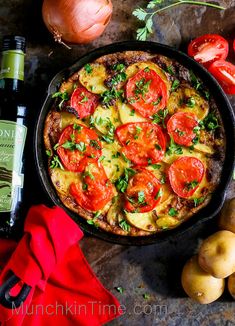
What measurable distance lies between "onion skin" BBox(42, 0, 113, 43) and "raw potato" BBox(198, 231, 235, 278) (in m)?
1.46

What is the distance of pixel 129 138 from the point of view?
10.1 ft

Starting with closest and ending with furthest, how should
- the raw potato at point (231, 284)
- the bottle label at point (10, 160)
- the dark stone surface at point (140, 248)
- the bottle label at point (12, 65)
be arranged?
the bottle label at point (12, 65)
the bottle label at point (10, 160)
the raw potato at point (231, 284)
the dark stone surface at point (140, 248)

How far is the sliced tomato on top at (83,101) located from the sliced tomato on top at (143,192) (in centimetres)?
48

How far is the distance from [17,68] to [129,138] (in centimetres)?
77

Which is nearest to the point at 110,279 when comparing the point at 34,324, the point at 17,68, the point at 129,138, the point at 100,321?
the point at 100,321

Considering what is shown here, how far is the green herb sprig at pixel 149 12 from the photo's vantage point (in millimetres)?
3240

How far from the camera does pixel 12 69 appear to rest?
2.87 m

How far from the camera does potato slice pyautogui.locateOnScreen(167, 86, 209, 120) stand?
3.10 metres

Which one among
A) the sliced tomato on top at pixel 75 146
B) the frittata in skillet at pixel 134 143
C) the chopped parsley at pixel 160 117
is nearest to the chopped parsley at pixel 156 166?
the frittata in skillet at pixel 134 143

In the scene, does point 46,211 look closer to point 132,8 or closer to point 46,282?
point 46,282

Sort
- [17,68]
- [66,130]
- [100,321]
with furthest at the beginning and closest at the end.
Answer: [100,321]
[66,130]
[17,68]

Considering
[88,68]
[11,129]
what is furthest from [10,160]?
[88,68]

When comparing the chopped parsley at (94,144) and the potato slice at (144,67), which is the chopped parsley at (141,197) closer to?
the chopped parsley at (94,144)

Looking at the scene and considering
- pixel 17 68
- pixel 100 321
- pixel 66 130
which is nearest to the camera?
pixel 17 68
